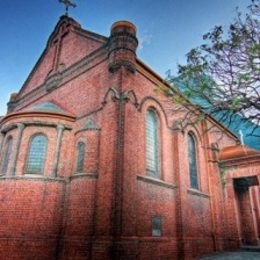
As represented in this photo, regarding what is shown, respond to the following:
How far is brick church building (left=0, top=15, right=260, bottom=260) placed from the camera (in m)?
9.84

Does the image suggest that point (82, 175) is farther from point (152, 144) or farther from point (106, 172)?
point (152, 144)

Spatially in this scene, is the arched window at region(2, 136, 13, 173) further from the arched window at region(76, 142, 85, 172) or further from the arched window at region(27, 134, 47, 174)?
the arched window at region(76, 142, 85, 172)

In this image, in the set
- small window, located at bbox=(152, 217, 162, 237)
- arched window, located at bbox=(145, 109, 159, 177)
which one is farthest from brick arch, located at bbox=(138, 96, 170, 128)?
small window, located at bbox=(152, 217, 162, 237)

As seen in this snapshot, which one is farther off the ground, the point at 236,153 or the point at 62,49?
the point at 62,49

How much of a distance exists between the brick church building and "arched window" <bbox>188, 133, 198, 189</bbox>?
0.21ft

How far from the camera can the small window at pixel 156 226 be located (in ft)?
35.6

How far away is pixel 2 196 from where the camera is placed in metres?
11.0

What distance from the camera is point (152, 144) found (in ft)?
42.1

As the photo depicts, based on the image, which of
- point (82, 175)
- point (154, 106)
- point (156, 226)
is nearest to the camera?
point (82, 175)

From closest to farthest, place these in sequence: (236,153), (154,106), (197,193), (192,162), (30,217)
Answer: (30,217), (154,106), (197,193), (192,162), (236,153)

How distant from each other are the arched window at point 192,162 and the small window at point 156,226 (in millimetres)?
4339

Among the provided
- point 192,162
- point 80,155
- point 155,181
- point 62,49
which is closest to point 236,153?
point 192,162

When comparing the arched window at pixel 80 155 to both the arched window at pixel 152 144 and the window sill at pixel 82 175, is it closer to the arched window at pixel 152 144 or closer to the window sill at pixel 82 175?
the window sill at pixel 82 175

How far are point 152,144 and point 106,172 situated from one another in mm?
3609
